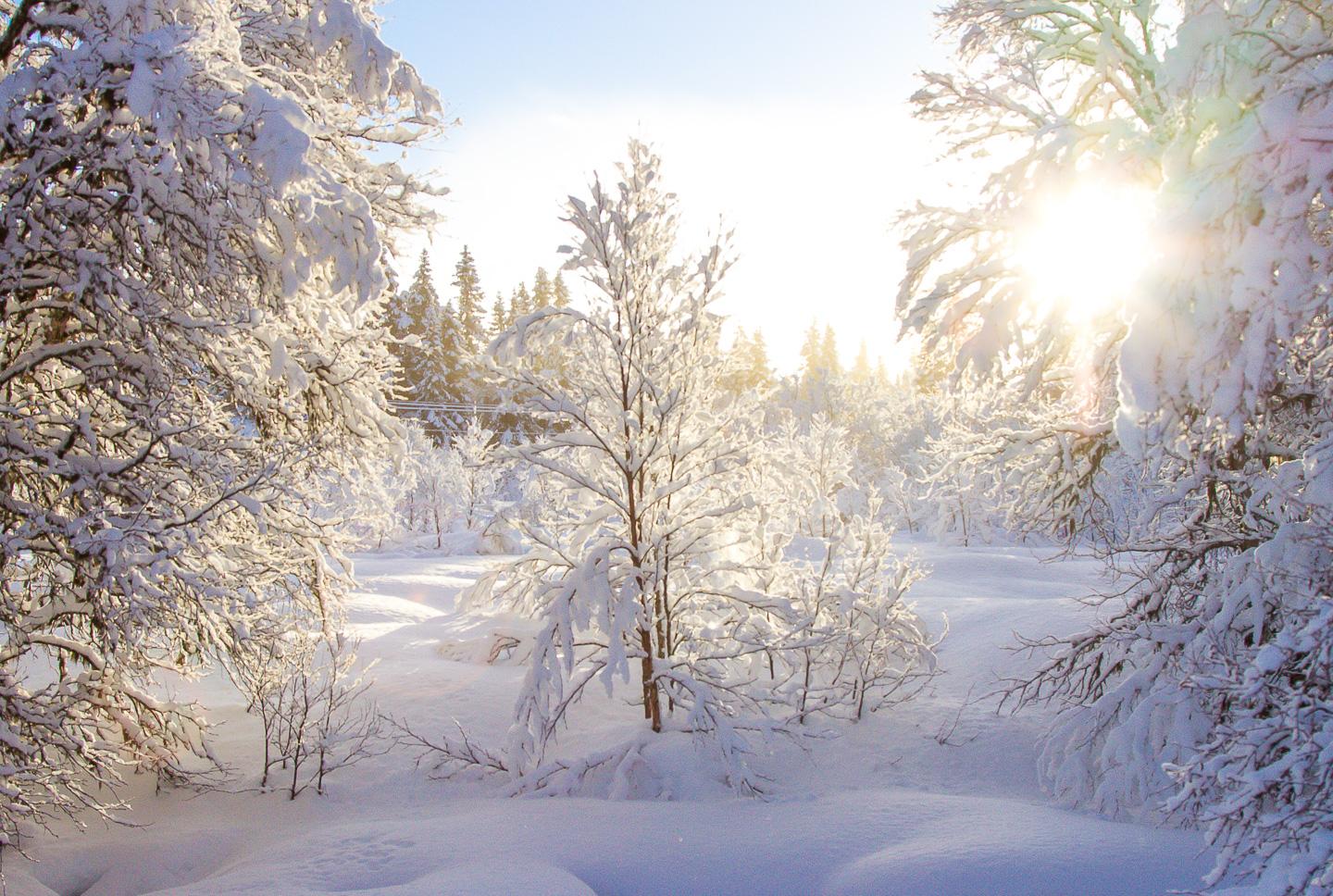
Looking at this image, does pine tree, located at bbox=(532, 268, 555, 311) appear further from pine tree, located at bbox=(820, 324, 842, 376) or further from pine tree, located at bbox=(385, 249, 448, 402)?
pine tree, located at bbox=(820, 324, 842, 376)

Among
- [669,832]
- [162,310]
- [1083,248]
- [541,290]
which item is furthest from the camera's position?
[541,290]

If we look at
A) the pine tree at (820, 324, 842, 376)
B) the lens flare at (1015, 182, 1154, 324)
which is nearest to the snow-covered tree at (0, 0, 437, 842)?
the lens flare at (1015, 182, 1154, 324)

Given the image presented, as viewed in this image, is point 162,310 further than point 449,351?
No

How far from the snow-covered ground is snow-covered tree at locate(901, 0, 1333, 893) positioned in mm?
920

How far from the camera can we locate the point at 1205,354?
10.8 feet

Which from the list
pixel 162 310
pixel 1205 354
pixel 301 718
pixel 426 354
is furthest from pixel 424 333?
pixel 1205 354

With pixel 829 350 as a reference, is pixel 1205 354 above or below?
below

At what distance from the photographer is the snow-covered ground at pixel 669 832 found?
14.6 ft

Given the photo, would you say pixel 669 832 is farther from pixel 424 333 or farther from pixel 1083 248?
pixel 424 333

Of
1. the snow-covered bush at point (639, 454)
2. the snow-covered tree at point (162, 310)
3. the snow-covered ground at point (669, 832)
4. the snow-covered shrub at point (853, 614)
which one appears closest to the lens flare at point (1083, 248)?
the snow-covered bush at point (639, 454)

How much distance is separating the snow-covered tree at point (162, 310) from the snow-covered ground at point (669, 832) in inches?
43.3

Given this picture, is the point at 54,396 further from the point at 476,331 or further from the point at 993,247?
the point at 993,247

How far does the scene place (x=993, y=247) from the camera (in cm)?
577

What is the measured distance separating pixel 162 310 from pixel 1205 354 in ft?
20.7
